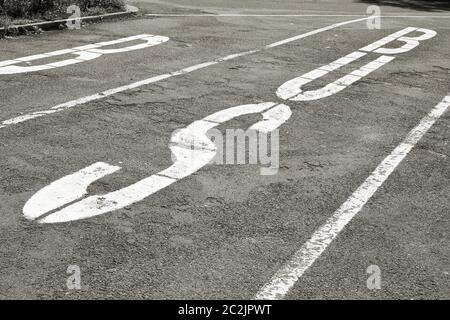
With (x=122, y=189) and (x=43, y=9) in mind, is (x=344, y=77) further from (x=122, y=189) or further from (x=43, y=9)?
(x=43, y=9)

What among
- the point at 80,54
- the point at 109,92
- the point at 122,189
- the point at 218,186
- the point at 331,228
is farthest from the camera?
the point at 80,54

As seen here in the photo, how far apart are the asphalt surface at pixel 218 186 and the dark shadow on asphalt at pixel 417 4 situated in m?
11.9

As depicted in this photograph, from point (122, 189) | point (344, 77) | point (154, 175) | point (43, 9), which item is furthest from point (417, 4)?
point (122, 189)

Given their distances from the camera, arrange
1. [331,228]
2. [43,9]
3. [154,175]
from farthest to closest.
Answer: [43,9]
[154,175]
[331,228]

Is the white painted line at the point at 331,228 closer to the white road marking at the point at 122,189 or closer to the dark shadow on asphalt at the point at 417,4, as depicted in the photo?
the white road marking at the point at 122,189

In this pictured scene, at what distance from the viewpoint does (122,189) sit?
5.45 meters

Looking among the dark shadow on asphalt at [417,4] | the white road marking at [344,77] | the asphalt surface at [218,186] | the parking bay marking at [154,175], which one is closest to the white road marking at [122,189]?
the parking bay marking at [154,175]

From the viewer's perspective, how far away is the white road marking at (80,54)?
30.3ft

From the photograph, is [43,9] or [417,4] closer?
[43,9]

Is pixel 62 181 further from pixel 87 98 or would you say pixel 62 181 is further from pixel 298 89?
pixel 298 89

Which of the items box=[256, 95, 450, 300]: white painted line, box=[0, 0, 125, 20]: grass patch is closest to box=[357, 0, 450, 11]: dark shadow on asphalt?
box=[0, 0, 125, 20]: grass patch

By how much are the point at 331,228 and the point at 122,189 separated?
1.82 metres

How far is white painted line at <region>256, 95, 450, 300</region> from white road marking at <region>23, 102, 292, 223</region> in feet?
4.78
